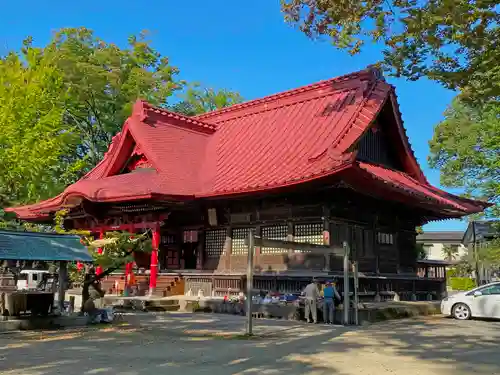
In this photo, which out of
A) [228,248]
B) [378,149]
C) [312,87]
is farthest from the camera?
[312,87]

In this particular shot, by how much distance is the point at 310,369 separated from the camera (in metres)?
7.82

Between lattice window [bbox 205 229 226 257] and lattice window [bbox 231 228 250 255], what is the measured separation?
53 cm

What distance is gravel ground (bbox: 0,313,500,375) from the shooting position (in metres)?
7.79

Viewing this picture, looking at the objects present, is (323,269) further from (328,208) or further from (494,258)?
(494,258)

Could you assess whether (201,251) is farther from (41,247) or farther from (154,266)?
(41,247)

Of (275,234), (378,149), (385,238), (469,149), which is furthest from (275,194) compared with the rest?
(469,149)

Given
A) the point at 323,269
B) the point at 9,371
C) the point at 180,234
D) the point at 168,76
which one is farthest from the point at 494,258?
the point at 9,371

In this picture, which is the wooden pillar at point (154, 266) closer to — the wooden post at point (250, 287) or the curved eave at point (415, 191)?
the curved eave at point (415, 191)

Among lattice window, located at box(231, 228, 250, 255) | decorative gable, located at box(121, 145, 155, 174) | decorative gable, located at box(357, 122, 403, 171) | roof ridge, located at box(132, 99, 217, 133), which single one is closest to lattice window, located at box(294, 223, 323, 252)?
lattice window, located at box(231, 228, 250, 255)

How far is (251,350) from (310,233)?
9209 mm

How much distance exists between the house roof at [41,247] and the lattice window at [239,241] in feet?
27.4

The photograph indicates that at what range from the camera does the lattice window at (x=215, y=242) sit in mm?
21078

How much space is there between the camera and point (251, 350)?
375 inches

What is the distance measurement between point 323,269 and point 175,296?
6145mm
